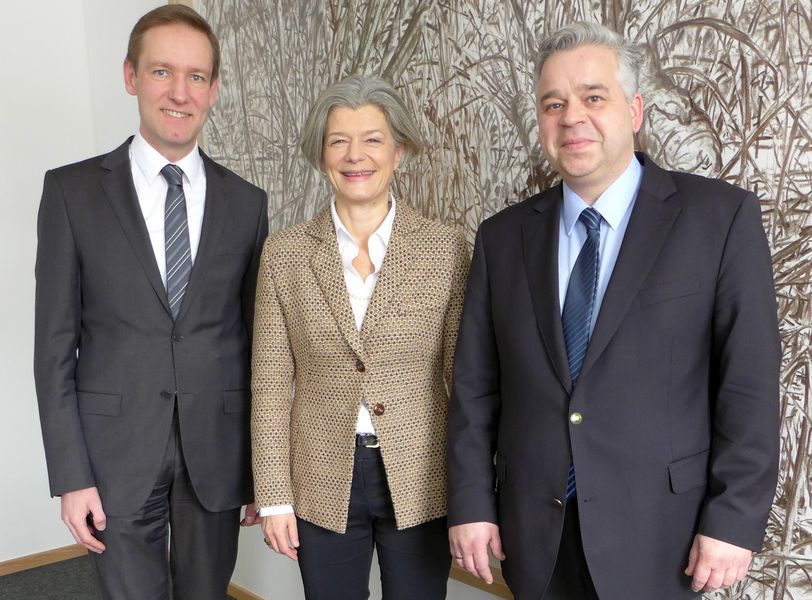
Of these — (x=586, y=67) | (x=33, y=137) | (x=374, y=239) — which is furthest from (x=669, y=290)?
(x=33, y=137)

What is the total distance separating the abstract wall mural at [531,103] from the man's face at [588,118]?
0.23 m

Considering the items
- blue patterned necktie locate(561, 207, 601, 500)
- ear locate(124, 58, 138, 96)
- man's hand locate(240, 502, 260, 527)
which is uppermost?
ear locate(124, 58, 138, 96)

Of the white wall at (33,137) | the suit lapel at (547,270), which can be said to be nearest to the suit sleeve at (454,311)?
the suit lapel at (547,270)

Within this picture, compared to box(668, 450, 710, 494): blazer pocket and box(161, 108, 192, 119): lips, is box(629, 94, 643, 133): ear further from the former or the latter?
box(161, 108, 192, 119): lips

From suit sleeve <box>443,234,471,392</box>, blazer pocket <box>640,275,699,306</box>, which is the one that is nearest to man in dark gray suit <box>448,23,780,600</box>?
blazer pocket <box>640,275,699,306</box>

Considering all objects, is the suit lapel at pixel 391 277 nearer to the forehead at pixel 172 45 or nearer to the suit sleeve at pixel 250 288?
the suit sleeve at pixel 250 288

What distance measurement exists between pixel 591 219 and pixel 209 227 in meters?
1.00

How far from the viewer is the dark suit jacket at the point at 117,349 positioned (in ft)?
6.42

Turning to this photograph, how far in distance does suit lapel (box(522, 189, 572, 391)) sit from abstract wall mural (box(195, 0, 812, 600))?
343 millimetres

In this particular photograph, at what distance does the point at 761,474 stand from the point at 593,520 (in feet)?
1.03

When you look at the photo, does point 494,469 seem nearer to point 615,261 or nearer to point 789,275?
point 615,261

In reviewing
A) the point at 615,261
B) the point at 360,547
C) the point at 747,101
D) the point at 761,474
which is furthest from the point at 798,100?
the point at 360,547

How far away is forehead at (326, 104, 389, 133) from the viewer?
1.82 metres

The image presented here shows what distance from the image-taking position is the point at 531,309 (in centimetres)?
162
